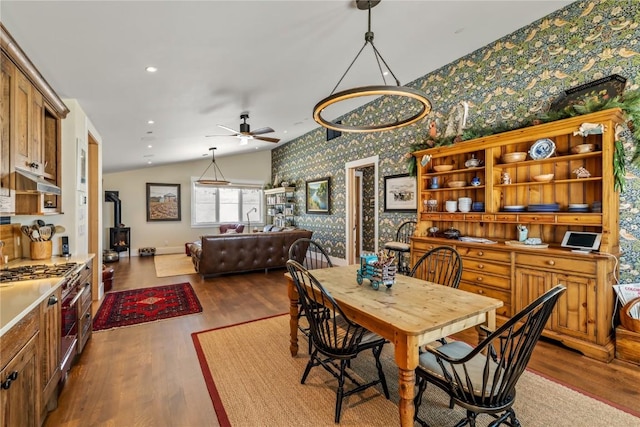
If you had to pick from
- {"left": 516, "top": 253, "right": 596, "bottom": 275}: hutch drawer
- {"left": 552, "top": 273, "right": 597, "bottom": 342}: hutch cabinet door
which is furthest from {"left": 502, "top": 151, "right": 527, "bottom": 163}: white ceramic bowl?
{"left": 552, "top": 273, "right": 597, "bottom": 342}: hutch cabinet door

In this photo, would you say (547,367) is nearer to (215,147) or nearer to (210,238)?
(210,238)

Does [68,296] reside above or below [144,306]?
above

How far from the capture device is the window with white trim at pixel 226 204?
31.8 ft

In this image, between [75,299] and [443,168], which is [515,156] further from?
[75,299]

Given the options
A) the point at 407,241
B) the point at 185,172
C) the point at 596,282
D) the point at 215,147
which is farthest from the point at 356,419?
the point at 185,172

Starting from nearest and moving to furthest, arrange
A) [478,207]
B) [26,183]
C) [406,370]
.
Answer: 1. [406,370]
2. [26,183]
3. [478,207]

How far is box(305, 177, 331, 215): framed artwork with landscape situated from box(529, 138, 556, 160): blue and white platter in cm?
461

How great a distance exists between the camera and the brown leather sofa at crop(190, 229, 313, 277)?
5547mm

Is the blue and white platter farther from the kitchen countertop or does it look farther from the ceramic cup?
the kitchen countertop

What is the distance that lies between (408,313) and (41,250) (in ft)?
10.6

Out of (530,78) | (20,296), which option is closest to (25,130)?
(20,296)

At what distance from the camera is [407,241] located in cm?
522

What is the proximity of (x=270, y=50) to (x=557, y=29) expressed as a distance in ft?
10.0

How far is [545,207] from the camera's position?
3199 mm
